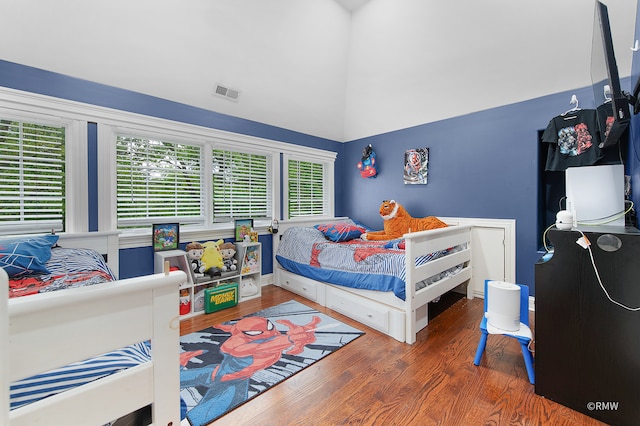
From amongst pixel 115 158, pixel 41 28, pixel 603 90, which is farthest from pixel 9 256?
pixel 603 90

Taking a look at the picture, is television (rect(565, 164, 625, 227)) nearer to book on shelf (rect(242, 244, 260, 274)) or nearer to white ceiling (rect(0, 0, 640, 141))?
white ceiling (rect(0, 0, 640, 141))

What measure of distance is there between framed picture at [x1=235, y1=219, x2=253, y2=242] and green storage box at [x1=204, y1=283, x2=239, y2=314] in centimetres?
58

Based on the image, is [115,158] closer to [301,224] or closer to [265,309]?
[265,309]

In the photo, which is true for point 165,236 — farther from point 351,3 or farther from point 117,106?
point 351,3

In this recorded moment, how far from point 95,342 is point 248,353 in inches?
56.2

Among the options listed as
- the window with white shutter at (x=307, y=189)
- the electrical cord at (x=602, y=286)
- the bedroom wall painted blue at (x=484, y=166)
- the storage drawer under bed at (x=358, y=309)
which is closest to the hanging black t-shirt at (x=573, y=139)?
the bedroom wall painted blue at (x=484, y=166)

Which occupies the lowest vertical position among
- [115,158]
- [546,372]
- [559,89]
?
[546,372]

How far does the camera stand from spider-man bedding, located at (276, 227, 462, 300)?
225 centimetres

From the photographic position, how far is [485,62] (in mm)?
2727

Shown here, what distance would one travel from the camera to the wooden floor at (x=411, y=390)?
1384 mm

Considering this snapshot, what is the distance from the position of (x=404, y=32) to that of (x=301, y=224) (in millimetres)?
2622

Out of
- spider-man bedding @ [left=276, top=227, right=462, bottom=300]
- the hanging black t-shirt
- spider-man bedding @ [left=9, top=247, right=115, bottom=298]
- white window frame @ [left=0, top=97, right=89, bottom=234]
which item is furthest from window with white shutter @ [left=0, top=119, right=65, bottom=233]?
the hanging black t-shirt

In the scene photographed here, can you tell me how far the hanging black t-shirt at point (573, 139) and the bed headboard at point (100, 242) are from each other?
4.14 metres

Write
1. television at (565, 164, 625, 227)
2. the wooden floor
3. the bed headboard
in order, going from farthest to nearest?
1. the bed headboard
2. television at (565, 164, 625, 227)
3. the wooden floor
